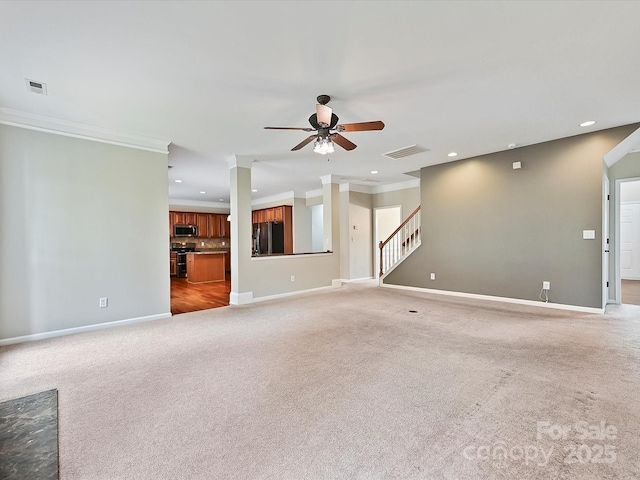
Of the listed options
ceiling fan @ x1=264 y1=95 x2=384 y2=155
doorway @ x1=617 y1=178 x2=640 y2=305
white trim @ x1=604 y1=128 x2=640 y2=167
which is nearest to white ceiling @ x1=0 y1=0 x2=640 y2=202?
ceiling fan @ x1=264 y1=95 x2=384 y2=155

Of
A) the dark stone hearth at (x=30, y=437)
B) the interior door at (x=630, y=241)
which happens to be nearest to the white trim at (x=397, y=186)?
the interior door at (x=630, y=241)

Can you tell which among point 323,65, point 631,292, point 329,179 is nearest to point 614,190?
point 631,292

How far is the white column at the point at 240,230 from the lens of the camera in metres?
5.21

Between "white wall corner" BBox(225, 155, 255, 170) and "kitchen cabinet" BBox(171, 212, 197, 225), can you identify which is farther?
"kitchen cabinet" BBox(171, 212, 197, 225)

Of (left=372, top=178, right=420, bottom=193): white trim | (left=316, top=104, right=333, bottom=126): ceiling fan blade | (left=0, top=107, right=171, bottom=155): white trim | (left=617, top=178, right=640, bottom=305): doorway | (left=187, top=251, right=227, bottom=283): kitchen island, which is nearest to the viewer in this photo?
(left=316, top=104, right=333, bottom=126): ceiling fan blade

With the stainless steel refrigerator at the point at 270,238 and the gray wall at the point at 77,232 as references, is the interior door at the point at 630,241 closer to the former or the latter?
the stainless steel refrigerator at the point at 270,238

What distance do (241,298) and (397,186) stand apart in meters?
4.96

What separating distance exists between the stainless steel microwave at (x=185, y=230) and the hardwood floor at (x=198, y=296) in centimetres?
235

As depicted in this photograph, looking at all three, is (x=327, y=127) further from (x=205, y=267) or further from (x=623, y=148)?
(x=205, y=267)

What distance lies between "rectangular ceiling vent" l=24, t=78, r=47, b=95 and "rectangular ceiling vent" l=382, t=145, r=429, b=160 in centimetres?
437

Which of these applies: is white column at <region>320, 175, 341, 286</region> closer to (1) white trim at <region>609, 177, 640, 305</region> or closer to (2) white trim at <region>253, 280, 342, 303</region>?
(2) white trim at <region>253, 280, 342, 303</region>

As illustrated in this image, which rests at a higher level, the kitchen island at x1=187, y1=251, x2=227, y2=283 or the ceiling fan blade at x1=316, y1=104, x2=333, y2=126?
the ceiling fan blade at x1=316, y1=104, x2=333, y2=126

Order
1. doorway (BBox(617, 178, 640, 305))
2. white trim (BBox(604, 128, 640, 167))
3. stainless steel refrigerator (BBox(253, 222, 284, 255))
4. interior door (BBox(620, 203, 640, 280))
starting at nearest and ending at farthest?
white trim (BBox(604, 128, 640, 167)), doorway (BBox(617, 178, 640, 305)), interior door (BBox(620, 203, 640, 280)), stainless steel refrigerator (BBox(253, 222, 284, 255))

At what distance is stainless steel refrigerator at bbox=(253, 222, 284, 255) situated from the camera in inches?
355
